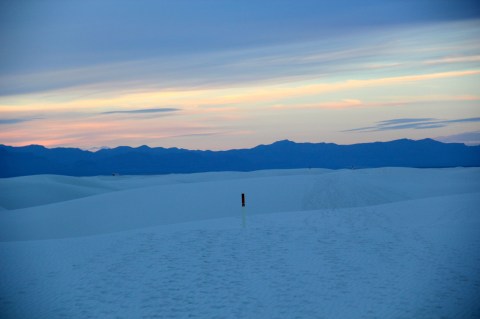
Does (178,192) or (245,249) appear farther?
(178,192)

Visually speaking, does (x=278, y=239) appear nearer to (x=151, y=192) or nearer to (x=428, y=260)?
(x=428, y=260)

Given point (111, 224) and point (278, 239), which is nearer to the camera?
point (278, 239)

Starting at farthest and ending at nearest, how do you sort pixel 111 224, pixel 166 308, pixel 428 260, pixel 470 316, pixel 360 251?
pixel 111 224 < pixel 360 251 < pixel 428 260 < pixel 166 308 < pixel 470 316

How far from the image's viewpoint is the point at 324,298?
414 inches

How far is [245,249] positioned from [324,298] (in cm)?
429

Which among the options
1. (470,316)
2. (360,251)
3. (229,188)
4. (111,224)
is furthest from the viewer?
(229,188)

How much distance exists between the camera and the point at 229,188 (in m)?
37.3

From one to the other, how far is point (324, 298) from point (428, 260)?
12.4 ft

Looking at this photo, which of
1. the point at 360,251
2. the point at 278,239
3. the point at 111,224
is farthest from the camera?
the point at 111,224

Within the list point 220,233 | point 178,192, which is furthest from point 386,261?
point 178,192

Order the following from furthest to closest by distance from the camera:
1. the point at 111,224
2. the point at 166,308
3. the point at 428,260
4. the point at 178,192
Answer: the point at 178,192, the point at 111,224, the point at 428,260, the point at 166,308

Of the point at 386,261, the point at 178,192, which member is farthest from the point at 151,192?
the point at 386,261

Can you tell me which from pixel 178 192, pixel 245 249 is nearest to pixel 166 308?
pixel 245 249

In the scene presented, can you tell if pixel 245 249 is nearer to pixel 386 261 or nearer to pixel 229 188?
pixel 386 261
